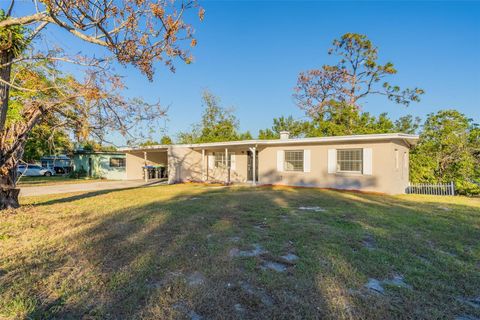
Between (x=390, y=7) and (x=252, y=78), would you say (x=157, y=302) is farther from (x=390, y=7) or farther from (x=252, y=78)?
(x=252, y=78)

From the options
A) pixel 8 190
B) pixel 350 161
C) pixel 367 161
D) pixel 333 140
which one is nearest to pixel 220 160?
pixel 333 140

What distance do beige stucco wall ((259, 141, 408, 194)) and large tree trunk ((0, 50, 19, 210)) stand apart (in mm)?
10542

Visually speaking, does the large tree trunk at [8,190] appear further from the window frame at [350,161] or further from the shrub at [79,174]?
the shrub at [79,174]

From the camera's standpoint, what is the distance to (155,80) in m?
5.23

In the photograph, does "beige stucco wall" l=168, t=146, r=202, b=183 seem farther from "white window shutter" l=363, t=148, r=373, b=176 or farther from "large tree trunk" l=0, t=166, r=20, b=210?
"white window shutter" l=363, t=148, r=373, b=176

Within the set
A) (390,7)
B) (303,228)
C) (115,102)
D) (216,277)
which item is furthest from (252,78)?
(216,277)

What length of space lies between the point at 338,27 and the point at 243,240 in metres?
19.6

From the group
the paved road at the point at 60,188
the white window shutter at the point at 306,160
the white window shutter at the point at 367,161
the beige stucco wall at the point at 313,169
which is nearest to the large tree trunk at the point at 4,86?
the paved road at the point at 60,188

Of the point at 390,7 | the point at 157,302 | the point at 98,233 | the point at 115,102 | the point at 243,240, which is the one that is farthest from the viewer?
the point at 390,7

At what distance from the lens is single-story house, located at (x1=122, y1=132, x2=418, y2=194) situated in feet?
34.9

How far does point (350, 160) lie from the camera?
1146 centimetres

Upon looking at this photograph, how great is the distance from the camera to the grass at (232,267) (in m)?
2.32

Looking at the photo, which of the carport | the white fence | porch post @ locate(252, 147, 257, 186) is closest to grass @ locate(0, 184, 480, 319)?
the white fence

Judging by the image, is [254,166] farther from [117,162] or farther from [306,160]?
[117,162]
